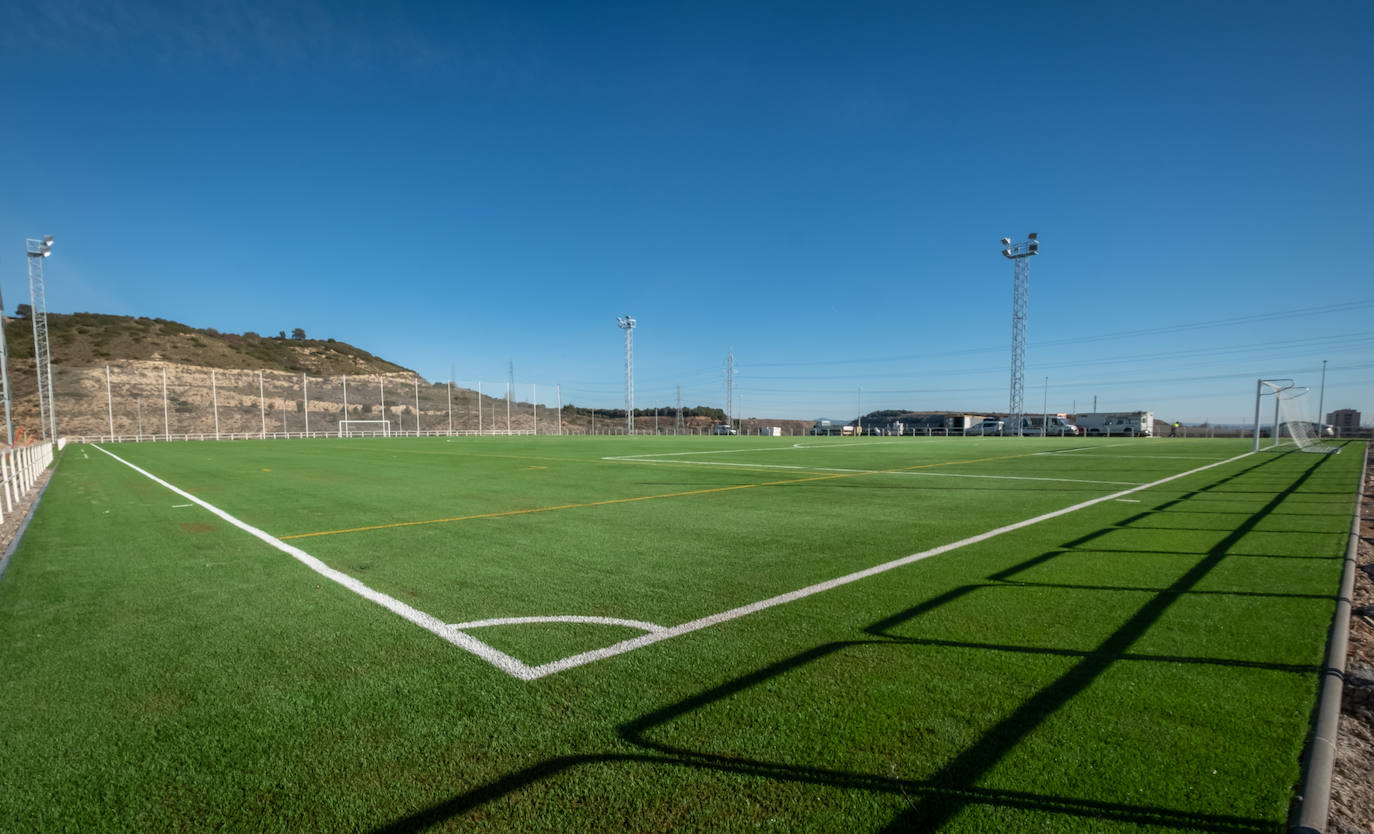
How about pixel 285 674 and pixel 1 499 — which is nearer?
pixel 285 674

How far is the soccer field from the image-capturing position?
6.62ft

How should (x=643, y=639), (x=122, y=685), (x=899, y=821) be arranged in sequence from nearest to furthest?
(x=899, y=821), (x=122, y=685), (x=643, y=639)

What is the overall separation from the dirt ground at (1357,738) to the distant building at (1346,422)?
68606 millimetres

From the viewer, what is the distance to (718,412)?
366ft

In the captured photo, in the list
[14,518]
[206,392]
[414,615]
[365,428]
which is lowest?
[14,518]

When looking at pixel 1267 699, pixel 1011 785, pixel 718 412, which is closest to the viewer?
pixel 1011 785

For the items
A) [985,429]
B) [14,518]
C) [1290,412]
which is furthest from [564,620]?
[985,429]

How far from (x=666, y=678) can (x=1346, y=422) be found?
73.3m

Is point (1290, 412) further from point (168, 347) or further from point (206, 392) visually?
point (168, 347)

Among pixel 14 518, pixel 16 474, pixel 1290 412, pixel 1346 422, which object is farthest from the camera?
pixel 1346 422

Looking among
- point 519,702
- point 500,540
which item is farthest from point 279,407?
point 519,702

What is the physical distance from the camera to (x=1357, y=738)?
240 cm

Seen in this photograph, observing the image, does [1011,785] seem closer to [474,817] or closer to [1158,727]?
[1158,727]

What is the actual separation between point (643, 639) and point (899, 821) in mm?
1757
